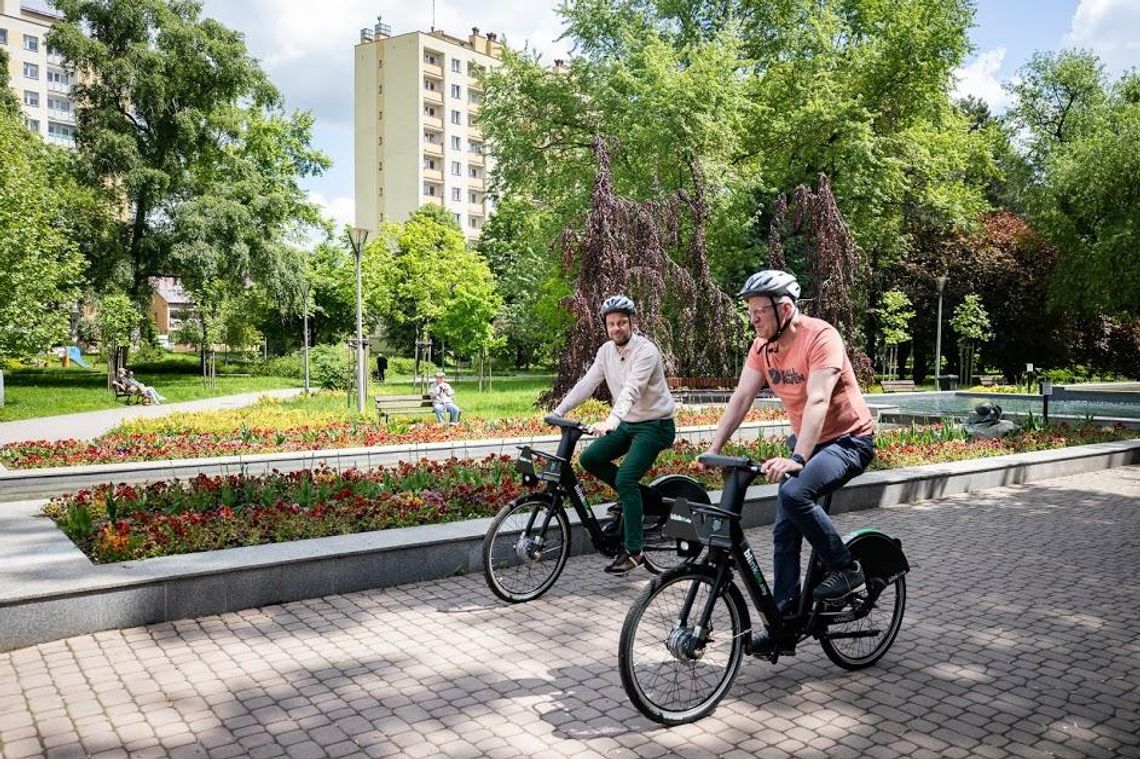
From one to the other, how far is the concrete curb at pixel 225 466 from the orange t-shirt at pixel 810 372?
A: 211 inches

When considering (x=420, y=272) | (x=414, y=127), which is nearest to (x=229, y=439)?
(x=420, y=272)

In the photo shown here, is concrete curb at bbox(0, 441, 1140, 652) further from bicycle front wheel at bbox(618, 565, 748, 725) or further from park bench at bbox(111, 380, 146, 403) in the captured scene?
park bench at bbox(111, 380, 146, 403)

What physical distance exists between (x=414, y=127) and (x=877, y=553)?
7272 centimetres

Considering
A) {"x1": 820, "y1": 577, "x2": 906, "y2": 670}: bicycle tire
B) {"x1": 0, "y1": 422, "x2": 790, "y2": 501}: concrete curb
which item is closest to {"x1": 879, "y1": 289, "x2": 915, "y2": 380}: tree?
{"x1": 0, "y1": 422, "x2": 790, "y2": 501}: concrete curb

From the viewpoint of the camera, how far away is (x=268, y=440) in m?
13.2

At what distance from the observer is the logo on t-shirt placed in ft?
14.5

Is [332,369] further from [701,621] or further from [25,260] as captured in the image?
[701,621]

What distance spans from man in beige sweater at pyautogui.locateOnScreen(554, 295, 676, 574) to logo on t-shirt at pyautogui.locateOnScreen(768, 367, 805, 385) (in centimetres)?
151

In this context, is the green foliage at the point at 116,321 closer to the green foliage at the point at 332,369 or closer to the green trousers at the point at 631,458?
the green foliage at the point at 332,369

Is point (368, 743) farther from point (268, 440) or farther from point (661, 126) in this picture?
point (661, 126)

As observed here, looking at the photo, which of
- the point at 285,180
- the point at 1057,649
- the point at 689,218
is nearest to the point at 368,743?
the point at 1057,649

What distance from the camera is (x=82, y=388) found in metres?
30.2

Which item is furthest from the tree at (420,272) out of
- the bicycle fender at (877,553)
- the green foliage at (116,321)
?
the bicycle fender at (877,553)

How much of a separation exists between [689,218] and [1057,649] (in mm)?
22742
